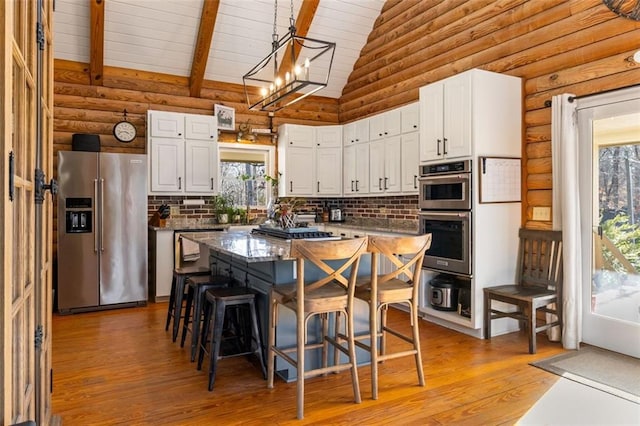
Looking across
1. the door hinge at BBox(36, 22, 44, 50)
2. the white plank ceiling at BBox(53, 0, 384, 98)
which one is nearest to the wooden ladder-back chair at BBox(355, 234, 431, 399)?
the door hinge at BBox(36, 22, 44, 50)

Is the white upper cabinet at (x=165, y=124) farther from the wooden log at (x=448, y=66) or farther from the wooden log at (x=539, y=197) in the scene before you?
the wooden log at (x=539, y=197)

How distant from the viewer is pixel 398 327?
4328 mm

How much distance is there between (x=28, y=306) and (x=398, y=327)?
343 centimetres

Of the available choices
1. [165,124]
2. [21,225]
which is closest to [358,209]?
[165,124]

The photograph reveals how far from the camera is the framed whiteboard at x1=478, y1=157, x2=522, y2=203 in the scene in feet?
13.0

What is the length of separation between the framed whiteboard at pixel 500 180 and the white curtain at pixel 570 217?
1.44 feet

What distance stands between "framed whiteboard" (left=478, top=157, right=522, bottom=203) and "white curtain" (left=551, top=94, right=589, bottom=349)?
17.3 inches

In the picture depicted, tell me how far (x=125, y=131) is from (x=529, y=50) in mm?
4894

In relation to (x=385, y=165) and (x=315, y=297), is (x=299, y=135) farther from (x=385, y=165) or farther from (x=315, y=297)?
(x=315, y=297)

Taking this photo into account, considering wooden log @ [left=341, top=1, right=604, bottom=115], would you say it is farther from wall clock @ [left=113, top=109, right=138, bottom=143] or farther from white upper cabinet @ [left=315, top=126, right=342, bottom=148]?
wall clock @ [left=113, top=109, right=138, bottom=143]

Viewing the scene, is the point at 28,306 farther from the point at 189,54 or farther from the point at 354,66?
the point at 354,66

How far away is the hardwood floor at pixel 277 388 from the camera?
2.53 metres

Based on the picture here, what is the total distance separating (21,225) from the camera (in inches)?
54.1

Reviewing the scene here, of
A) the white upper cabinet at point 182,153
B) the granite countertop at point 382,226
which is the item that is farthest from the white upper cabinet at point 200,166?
the granite countertop at point 382,226
